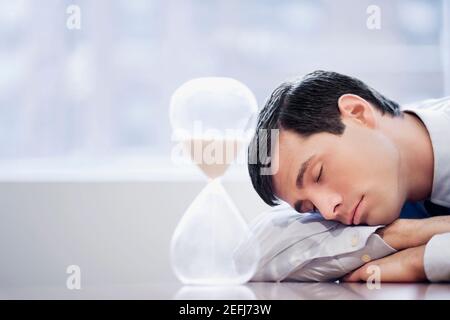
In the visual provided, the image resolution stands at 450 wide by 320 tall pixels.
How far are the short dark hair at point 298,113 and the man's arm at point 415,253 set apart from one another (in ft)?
0.60

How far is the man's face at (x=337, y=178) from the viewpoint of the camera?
1005 mm

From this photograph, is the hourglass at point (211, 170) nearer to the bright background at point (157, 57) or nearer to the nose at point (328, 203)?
the nose at point (328, 203)

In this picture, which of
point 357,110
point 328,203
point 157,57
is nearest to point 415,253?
point 328,203

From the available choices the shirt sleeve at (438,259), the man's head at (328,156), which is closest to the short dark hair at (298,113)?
the man's head at (328,156)

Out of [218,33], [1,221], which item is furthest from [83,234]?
[218,33]

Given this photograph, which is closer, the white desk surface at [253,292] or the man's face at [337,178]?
the white desk surface at [253,292]

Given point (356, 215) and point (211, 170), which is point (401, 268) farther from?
point (211, 170)

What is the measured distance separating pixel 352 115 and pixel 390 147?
0.09m

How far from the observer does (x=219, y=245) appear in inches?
34.3

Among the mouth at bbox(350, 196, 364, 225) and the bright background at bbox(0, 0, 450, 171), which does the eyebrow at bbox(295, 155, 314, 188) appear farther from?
the bright background at bbox(0, 0, 450, 171)

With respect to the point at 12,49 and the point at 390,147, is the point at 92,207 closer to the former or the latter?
the point at 12,49

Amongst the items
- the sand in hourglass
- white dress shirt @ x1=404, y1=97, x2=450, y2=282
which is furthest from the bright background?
the sand in hourglass

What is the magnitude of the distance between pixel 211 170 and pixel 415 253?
323 mm

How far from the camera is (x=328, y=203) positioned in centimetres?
99
